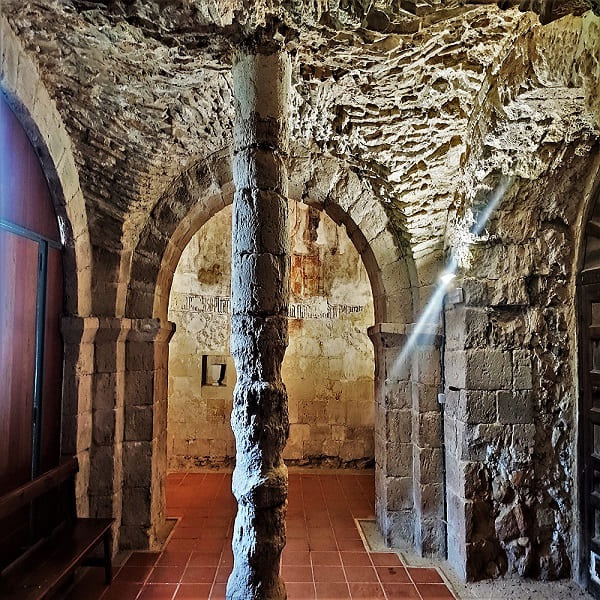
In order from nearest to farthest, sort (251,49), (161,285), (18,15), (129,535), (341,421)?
(251,49)
(18,15)
(129,535)
(161,285)
(341,421)

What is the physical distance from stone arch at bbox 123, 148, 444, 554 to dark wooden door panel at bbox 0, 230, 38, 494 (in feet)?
2.84

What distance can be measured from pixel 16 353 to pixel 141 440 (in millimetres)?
1316

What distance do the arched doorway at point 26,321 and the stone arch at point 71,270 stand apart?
0.17 ft

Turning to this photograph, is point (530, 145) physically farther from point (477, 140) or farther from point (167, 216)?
point (167, 216)

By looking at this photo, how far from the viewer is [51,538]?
9.96ft

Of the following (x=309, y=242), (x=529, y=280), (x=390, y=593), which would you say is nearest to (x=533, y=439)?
(x=529, y=280)

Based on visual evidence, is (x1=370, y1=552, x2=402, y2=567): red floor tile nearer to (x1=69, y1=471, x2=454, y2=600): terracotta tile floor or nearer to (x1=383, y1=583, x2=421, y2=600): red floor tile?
(x1=69, y1=471, x2=454, y2=600): terracotta tile floor

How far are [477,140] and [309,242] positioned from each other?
12.2 ft

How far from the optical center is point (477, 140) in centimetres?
316

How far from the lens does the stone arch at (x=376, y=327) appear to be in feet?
12.7

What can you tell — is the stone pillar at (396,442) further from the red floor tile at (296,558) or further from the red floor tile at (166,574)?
the red floor tile at (166,574)

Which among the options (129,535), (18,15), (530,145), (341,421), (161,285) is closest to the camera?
(18,15)

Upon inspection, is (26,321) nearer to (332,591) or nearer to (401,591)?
(332,591)

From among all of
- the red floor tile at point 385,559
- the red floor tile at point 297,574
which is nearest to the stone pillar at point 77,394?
the red floor tile at point 297,574
